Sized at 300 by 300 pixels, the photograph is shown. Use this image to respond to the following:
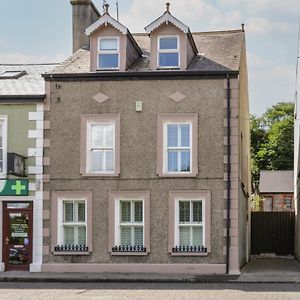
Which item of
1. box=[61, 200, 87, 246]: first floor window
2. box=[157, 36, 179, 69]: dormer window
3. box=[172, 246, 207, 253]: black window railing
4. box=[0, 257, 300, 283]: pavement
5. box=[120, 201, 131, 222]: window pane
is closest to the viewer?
box=[0, 257, 300, 283]: pavement

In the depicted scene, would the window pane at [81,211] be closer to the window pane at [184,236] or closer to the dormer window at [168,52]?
the window pane at [184,236]

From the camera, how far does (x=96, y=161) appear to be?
25719mm

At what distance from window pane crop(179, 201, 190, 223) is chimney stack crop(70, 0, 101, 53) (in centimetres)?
763

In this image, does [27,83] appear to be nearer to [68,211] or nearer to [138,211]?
[68,211]

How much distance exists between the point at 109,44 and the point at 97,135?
123 inches

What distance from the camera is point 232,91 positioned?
25.2 m

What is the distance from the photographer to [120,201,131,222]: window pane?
25438 mm

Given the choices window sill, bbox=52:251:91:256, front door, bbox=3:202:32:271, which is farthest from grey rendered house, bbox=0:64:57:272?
window sill, bbox=52:251:91:256

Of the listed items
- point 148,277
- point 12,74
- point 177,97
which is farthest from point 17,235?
point 177,97

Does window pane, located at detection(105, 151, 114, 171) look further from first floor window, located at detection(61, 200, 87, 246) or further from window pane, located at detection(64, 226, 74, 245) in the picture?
window pane, located at detection(64, 226, 74, 245)

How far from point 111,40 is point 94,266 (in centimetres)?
757

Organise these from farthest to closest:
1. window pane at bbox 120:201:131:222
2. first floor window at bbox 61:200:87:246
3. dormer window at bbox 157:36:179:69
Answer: dormer window at bbox 157:36:179:69, first floor window at bbox 61:200:87:246, window pane at bbox 120:201:131:222

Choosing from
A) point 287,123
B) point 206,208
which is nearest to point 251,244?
point 206,208

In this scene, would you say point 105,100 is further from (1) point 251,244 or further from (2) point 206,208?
(1) point 251,244
